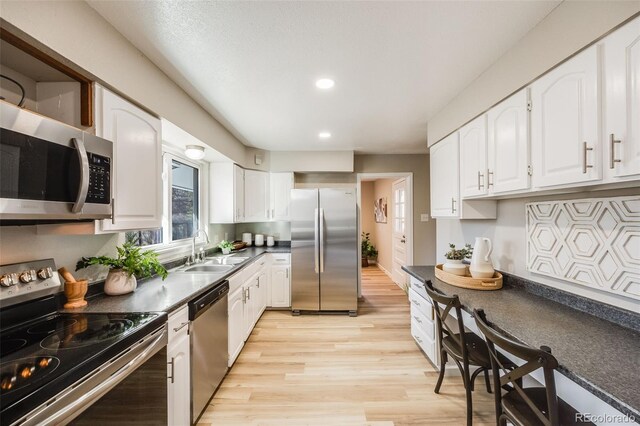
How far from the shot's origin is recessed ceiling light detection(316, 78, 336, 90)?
6.54ft

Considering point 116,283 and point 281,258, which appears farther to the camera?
point 281,258

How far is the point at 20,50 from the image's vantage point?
111 centimetres

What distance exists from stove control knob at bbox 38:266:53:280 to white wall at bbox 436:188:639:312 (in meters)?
2.87

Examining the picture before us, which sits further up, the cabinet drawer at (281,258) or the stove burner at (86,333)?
the stove burner at (86,333)

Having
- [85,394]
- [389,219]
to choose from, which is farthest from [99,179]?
[389,219]

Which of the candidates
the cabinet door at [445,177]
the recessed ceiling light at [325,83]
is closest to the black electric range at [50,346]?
the recessed ceiling light at [325,83]

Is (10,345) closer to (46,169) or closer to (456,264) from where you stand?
(46,169)

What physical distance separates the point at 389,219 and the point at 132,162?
17.6 ft

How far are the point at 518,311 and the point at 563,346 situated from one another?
0.43m

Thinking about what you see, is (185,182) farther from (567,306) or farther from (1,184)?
(567,306)

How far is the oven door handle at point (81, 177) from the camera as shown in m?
1.12

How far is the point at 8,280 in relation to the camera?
1134 millimetres

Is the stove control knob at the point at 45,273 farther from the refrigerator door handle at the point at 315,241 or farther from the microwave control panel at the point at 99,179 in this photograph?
the refrigerator door handle at the point at 315,241

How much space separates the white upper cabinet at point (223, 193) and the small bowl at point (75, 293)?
204cm
